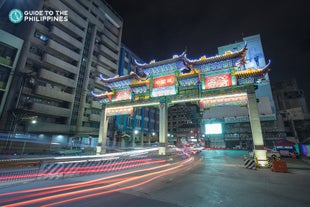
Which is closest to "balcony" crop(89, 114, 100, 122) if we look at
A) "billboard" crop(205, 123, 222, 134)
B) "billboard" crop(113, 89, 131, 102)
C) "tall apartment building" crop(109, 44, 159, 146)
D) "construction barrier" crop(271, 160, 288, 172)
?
"tall apartment building" crop(109, 44, 159, 146)

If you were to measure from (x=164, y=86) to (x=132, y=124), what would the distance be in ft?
102

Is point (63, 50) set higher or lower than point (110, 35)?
lower

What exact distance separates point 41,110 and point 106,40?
2809 centimetres

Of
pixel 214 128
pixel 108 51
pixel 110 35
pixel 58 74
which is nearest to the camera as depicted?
pixel 58 74

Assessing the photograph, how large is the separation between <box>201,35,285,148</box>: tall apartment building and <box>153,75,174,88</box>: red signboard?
3093 cm

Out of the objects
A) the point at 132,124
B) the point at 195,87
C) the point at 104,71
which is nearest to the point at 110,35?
the point at 104,71

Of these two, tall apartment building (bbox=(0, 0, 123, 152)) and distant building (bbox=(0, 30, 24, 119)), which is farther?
tall apartment building (bbox=(0, 0, 123, 152))

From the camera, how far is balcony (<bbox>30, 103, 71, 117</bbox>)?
25344mm

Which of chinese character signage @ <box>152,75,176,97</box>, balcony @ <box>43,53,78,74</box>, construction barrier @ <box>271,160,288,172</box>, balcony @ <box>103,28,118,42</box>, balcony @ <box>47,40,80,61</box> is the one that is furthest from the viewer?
balcony @ <box>103,28,118,42</box>

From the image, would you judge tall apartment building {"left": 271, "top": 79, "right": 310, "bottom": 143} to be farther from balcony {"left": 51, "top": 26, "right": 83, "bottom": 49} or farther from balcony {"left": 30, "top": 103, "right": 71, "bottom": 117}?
balcony {"left": 51, "top": 26, "right": 83, "bottom": 49}

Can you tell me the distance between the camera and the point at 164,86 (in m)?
17.4

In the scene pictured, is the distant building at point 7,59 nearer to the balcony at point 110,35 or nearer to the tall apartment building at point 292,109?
the balcony at point 110,35

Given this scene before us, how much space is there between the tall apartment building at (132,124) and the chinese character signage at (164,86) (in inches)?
795

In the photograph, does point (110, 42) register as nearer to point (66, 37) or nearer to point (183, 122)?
point (66, 37)
